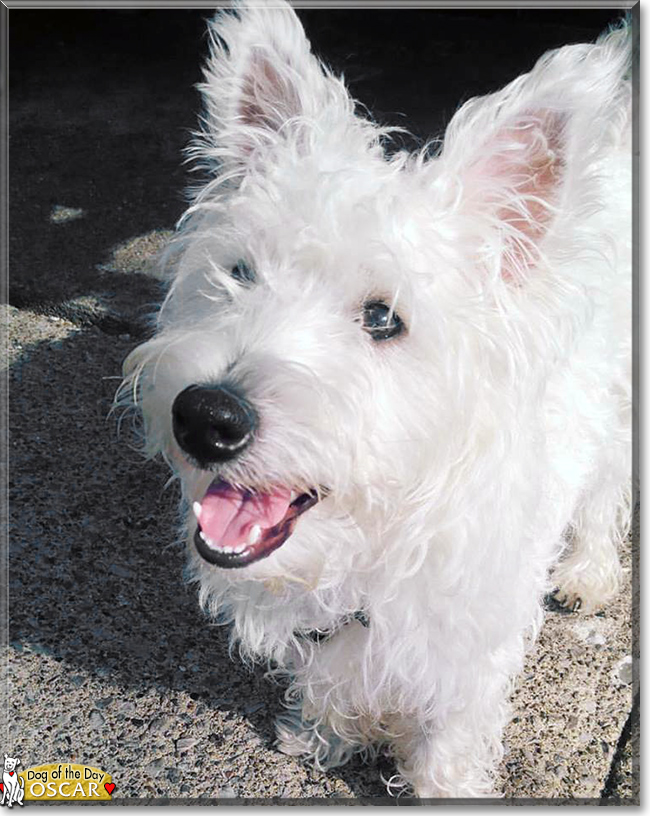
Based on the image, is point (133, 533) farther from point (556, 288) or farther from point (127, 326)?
point (556, 288)

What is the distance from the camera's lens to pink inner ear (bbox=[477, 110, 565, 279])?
6.43ft

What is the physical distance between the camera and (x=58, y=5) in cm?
694

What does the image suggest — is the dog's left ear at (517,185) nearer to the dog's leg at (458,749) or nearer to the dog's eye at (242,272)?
the dog's eye at (242,272)

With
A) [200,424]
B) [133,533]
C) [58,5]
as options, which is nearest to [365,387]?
[200,424]

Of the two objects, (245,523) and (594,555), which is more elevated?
(245,523)

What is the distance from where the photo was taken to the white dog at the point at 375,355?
188 cm

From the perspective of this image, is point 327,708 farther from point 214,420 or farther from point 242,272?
point 242,272

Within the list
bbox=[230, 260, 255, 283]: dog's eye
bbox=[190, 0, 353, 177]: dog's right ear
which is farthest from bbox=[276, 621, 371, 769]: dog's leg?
bbox=[190, 0, 353, 177]: dog's right ear

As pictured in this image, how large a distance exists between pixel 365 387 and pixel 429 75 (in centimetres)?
560

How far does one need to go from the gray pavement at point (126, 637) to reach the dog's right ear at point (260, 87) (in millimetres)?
1541

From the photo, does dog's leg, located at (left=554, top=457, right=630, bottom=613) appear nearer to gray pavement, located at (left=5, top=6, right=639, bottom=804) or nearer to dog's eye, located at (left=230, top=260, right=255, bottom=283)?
gray pavement, located at (left=5, top=6, right=639, bottom=804)

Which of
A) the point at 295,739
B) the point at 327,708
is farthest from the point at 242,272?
the point at 295,739

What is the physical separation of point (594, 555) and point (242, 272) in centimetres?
199

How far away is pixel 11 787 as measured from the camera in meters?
2.63
